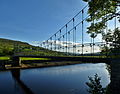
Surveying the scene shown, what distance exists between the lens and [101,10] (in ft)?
42.8

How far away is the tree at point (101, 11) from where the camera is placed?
40.2ft

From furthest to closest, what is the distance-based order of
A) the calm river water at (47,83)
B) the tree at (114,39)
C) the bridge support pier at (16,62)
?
the bridge support pier at (16,62) → the calm river water at (47,83) → the tree at (114,39)

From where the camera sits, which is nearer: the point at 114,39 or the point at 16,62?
the point at 114,39

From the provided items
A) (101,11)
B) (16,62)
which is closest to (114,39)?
(101,11)

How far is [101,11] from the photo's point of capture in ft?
43.3

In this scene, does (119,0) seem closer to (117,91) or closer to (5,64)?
(117,91)

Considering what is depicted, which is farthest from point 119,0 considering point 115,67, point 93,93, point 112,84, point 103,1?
point 93,93

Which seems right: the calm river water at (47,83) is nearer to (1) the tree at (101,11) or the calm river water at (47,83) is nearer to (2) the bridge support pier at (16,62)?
→ (1) the tree at (101,11)

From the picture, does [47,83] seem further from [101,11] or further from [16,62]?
[16,62]

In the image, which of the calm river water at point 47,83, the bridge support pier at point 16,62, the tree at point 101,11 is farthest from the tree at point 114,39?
the bridge support pier at point 16,62

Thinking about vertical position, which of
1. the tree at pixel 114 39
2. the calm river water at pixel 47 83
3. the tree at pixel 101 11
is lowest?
the calm river water at pixel 47 83

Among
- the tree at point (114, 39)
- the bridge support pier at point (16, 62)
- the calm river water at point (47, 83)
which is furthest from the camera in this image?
the bridge support pier at point (16, 62)

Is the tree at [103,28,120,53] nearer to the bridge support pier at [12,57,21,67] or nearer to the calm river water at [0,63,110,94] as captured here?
the calm river water at [0,63,110,94]

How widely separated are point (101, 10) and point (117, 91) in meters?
7.13
